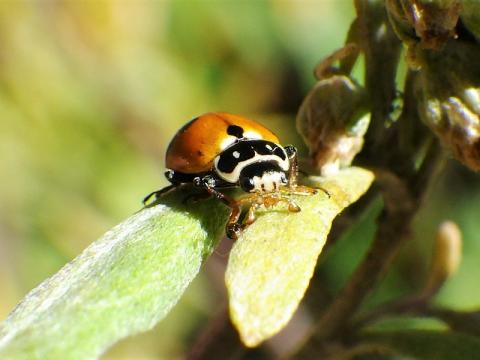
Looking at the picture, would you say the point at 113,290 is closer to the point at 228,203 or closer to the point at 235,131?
the point at 228,203

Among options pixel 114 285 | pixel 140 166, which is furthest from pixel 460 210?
pixel 114 285

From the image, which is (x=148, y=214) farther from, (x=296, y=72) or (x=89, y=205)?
(x=296, y=72)

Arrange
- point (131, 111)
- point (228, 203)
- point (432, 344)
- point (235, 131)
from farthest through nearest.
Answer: point (131, 111) < point (235, 131) < point (432, 344) < point (228, 203)

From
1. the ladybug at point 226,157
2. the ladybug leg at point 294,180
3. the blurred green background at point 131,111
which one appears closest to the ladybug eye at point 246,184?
the ladybug at point 226,157

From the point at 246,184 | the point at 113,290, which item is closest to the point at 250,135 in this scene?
the point at 246,184

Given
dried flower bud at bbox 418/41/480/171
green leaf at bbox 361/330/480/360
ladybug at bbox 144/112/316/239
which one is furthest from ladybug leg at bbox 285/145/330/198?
green leaf at bbox 361/330/480/360

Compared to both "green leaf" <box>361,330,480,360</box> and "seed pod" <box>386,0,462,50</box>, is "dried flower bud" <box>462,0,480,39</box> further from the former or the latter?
"green leaf" <box>361,330,480,360</box>
